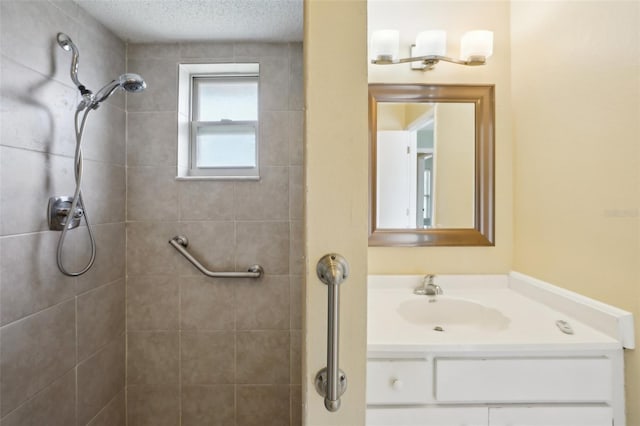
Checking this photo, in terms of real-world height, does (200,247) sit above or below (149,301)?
above

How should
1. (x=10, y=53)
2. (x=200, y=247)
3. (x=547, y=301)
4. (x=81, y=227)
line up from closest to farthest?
(x=10, y=53) < (x=547, y=301) < (x=81, y=227) < (x=200, y=247)

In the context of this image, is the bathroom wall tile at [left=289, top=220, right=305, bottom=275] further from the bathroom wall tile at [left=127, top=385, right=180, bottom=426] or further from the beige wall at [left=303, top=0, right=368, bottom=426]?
the beige wall at [left=303, top=0, right=368, bottom=426]

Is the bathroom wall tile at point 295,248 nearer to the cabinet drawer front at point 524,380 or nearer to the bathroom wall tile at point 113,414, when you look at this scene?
the cabinet drawer front at point 524,380

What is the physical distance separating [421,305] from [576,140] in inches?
30.9

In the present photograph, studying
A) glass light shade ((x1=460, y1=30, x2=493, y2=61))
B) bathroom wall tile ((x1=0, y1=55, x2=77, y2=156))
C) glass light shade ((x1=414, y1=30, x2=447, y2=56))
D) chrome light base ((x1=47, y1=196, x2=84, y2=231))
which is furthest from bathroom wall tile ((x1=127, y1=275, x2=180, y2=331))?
glass light shade ((x1=460, y1=30, x2=493, y2=61))

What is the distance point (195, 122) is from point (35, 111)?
713 mm

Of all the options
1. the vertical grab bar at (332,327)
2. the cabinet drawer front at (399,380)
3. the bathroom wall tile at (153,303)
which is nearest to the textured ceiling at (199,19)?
the bathroom wall tile at (153,303)

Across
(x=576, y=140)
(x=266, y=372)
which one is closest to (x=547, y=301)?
(x=576, y=140)

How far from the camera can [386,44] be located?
131 cm

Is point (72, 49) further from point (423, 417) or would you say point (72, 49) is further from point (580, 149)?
point (580, 149)

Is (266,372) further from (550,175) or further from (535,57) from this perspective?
(535,57)

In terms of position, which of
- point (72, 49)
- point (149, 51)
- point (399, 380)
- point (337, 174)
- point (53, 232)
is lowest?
point (399, 380)

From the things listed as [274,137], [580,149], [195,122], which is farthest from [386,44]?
[195,122]

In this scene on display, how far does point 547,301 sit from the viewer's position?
3.82 feet
